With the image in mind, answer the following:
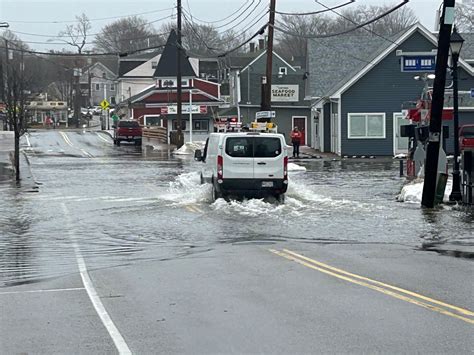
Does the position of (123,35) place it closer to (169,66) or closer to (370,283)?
(169,66)

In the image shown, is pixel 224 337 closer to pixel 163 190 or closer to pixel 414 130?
pixel 163 190

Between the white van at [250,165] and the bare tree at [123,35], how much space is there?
86.1 metres

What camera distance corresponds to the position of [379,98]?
46.2 m

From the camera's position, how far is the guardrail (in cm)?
6712

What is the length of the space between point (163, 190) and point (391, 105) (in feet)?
77.3

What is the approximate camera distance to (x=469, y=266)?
12016 millimetres

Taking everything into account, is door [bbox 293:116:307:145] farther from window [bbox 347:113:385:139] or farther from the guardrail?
window [bbox 347:113:385:139]

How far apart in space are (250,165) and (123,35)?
293 ft

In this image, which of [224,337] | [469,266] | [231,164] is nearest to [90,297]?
[224,337]

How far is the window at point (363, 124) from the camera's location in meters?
46.2

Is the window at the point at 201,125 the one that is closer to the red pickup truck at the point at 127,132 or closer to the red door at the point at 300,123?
the red pickup truck at the point at 127,132

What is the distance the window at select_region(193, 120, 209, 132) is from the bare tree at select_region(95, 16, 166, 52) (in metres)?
39.7

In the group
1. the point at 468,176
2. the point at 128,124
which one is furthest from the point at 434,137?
the point at 128,124

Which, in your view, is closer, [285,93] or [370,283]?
[370,283]
